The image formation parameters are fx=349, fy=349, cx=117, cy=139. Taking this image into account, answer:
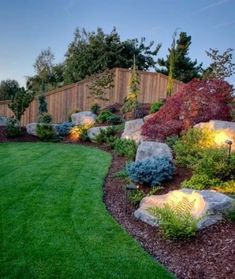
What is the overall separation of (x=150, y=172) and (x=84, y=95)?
42.5 feet

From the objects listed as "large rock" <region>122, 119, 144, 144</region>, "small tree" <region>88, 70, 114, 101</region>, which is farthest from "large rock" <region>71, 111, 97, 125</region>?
"large rock" <region>122, 119, 144, 144</region>

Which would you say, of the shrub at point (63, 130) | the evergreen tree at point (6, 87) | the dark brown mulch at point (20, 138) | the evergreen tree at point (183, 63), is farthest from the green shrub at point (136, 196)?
the evergreen tree at point (6, 87)

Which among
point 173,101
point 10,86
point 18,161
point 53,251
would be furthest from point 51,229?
point 10,86

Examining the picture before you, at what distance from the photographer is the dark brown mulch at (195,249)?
3.76 m

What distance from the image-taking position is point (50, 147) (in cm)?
1161

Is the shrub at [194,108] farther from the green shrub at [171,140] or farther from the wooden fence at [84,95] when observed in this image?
the wooden fence at [84,95]

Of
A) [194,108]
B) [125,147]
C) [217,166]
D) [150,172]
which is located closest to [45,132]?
[125,147]

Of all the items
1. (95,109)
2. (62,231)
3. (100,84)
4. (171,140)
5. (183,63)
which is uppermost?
(183,63)

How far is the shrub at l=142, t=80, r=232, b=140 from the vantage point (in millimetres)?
9820

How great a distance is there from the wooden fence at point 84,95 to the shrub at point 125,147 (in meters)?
7.77

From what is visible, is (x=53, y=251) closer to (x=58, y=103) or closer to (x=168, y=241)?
(x=168, y=241)

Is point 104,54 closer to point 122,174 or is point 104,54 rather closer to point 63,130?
point 63,130

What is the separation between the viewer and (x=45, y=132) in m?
13.5

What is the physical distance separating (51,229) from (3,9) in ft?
34.7
